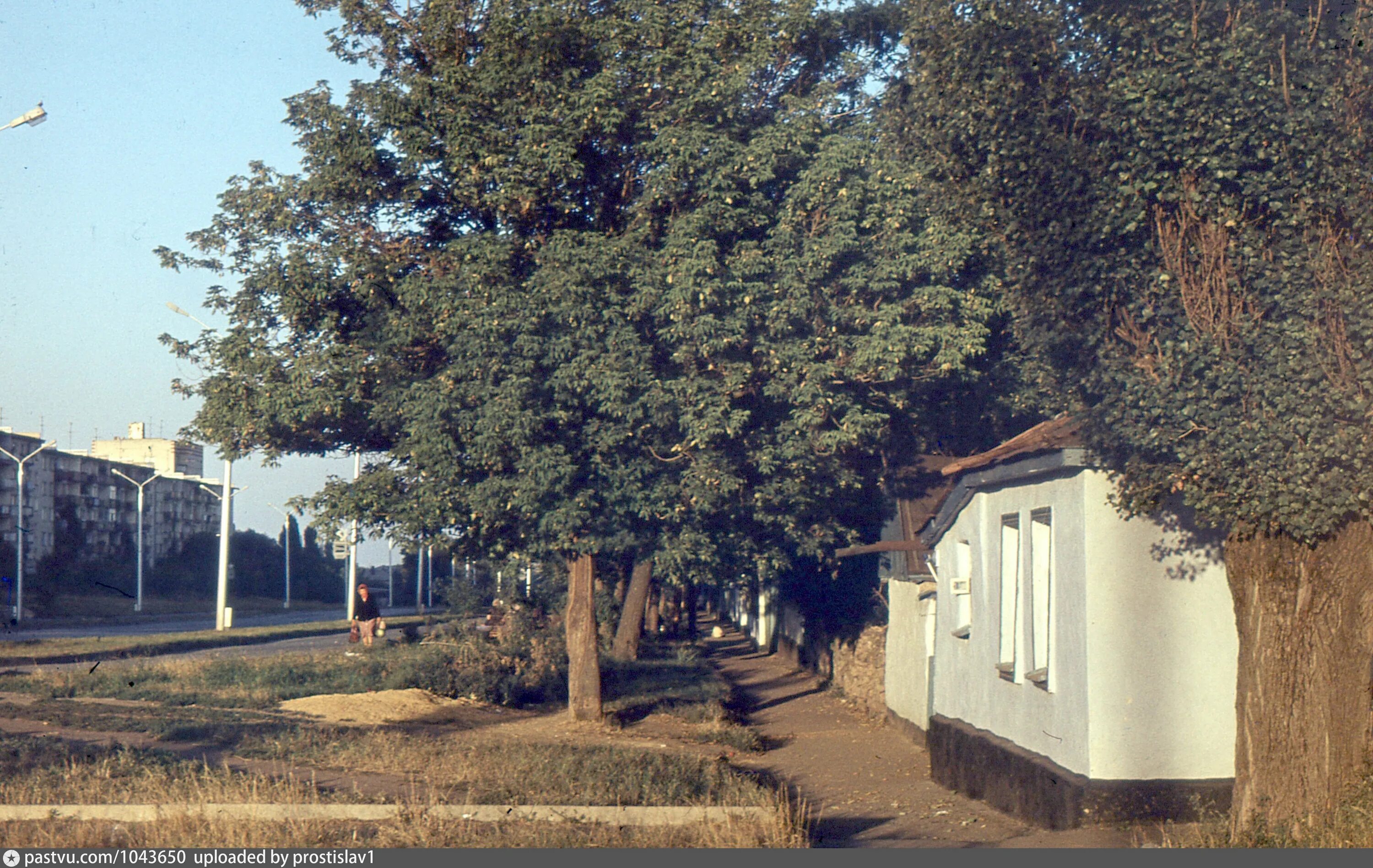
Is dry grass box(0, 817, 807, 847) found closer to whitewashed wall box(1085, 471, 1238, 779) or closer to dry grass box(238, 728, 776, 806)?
dry grass box(238, 728, 776, 806)

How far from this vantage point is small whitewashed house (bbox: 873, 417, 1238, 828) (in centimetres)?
959

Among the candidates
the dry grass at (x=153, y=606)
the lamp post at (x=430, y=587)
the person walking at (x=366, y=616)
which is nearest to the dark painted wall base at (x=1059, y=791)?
the person walking at (x=366, y=616)

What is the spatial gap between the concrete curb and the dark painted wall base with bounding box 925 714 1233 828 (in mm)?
2577

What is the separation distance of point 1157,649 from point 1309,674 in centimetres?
142

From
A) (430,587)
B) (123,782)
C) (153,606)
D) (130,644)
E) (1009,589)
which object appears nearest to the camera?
(123,782)

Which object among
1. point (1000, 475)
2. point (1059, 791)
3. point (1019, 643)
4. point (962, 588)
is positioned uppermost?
point (1000, 475)

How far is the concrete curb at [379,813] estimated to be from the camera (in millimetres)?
8344

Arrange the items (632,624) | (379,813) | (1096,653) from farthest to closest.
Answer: (632,624), (1096,653), (379,813)

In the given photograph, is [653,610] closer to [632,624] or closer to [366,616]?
[632,624]

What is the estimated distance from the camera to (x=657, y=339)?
1501cm

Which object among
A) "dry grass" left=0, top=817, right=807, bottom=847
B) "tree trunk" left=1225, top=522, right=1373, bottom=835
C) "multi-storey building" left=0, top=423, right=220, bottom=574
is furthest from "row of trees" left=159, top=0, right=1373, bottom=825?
"multi-storey building" left=0, top=423, right=220, bottom=574

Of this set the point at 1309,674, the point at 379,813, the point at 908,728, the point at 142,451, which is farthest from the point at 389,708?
the point at 142,451

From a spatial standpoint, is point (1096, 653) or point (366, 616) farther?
point (366, 616)

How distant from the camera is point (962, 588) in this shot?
13555mm
